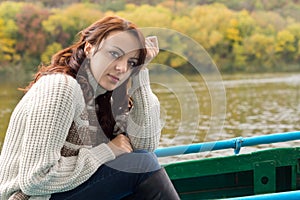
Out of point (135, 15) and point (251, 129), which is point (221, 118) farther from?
point (135, 15)

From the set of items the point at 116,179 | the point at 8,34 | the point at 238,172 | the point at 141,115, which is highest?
the point at 141,115

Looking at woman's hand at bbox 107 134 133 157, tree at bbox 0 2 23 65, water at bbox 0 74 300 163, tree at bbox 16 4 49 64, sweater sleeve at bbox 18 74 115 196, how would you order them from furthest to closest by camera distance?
tree at bbox 0 2 23 65, tree at bbox 16 4 49 64, water at bbox 0 74 300 163, woman's hand at bbox 107 134 133 157, sweater sleeve at bbox 18 74 115 196

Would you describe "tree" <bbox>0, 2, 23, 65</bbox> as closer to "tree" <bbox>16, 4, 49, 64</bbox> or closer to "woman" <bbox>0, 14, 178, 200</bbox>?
"tree" <bbox>16, 4, 49, 64</bbox>

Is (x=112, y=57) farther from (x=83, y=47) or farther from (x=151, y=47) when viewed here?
(x=151, y=47)

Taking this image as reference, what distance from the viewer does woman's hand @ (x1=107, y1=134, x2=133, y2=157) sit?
206 cm

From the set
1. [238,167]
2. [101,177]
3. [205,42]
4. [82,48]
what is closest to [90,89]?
[82,48]

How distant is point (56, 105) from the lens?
1.82 metres

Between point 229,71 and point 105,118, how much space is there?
115 ft

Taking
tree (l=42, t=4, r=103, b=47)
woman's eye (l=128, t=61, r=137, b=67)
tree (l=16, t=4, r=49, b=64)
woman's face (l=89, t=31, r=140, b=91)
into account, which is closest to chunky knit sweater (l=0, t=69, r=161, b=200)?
woman's face (l=89, t=31, r=140, b=91)

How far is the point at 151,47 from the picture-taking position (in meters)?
2.15

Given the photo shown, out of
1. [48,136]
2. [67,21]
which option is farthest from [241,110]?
[67,21]

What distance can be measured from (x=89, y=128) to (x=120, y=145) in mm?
162

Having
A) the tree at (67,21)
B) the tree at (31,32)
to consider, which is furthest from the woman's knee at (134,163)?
the tree at (67,21)

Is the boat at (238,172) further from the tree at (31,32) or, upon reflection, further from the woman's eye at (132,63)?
the tree at (31,32)
